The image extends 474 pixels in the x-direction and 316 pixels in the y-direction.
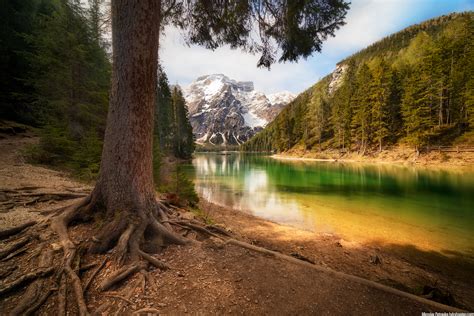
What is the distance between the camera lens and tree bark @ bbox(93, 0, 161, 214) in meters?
3.92

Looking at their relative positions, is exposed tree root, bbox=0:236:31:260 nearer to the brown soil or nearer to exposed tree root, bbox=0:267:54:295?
exposed tree root, bbox=0:267:54:295

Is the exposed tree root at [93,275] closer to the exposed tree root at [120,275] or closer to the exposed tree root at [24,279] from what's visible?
the exposed tree root at [120,275]

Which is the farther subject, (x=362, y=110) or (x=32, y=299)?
(x=362, y=110)

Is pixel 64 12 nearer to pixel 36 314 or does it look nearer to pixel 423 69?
pixel 36 314

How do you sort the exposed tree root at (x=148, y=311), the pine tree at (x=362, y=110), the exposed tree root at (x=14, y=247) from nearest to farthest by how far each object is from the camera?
the exposed tree root at (x=148, y=311) < the exposed tree root at (x=14, y=247) < the pine tree at (x=362, y=110)

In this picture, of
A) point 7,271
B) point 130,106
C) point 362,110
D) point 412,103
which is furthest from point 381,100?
point 7,271

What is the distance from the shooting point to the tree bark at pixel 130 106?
392 cm

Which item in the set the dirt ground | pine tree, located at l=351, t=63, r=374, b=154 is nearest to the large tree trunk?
the dirt ground

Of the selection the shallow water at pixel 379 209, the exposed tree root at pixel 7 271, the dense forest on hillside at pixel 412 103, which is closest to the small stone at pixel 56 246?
the exposed tree root at pixel 7 271

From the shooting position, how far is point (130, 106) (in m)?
3.98

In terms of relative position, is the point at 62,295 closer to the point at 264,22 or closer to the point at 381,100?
the point at 264,22

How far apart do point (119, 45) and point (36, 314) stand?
4.00m

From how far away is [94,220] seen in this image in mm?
4199

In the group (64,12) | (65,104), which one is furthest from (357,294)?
(64,12)
